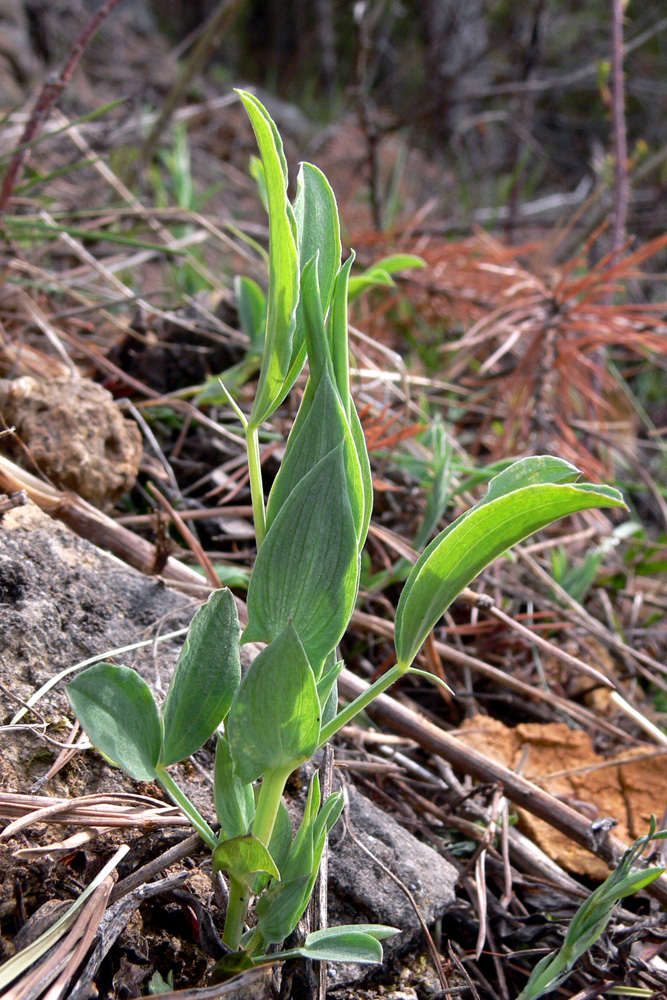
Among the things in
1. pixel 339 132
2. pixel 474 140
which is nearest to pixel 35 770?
pixel 339 132

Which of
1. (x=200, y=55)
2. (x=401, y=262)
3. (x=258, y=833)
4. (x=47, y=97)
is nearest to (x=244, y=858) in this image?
(x=258, y=833)

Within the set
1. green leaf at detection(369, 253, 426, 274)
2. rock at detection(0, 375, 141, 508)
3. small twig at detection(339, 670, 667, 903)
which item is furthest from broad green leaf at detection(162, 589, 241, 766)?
green leaf at detection(369, 253, 426, 274)

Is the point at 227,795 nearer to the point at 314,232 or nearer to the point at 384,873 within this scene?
the point at 384,873

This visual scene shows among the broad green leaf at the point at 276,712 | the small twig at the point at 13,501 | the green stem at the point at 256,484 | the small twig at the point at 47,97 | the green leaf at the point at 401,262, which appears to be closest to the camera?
the broad green leaf at the point at 276,712

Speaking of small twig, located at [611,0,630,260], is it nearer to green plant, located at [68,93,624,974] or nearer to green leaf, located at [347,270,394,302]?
green leaf, located at [347,270,394,302]

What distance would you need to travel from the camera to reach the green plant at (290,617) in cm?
54

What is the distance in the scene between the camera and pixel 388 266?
1272 millimetres

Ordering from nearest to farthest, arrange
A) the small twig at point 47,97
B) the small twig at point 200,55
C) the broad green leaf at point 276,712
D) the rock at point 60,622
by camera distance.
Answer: the broad green leaf at point 276,712
the rock at point 60,622
the small twig at point 47,97
the small twig at point 200,55

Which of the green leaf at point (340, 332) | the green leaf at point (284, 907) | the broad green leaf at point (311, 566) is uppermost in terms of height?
the green leaf at point (340, 332)

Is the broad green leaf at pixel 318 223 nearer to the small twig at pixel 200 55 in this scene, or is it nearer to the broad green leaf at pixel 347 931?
the broad green leaf at pixel 347 931

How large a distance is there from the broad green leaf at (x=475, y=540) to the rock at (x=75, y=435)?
0.64 meters

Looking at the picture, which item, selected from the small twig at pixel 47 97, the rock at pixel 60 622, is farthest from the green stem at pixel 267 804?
the small twig at pixel 47 97

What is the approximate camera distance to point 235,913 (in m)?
0.60

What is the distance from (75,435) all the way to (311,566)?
26.1 inches
